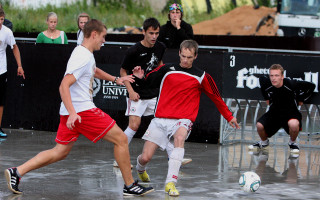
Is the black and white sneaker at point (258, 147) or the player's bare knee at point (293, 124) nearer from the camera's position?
the player's bare knee at point (293, 124)

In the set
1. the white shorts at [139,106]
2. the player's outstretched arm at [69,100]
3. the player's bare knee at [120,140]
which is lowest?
the player's bare knee at [120,140]

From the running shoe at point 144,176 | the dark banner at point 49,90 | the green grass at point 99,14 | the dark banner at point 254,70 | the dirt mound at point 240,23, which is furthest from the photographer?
the dirt mound at point 240,23

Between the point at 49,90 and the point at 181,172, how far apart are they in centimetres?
442

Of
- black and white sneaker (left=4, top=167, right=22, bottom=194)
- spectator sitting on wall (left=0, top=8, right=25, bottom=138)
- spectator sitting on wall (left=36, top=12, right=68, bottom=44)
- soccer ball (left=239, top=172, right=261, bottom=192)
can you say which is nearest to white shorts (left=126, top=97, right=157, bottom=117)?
soccer ball (left=239, top=172, right=261, bottom=192)

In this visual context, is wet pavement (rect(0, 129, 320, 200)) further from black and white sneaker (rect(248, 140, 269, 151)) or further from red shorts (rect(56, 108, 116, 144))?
red shorts (rect(56, 108, 116, 144))

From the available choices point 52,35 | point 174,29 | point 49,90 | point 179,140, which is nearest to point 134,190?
point 179,140

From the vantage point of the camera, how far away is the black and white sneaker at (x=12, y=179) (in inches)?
289

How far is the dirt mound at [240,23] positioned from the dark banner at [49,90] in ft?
50.5

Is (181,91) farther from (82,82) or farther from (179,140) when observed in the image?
(82,82)

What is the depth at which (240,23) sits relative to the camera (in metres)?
27.6

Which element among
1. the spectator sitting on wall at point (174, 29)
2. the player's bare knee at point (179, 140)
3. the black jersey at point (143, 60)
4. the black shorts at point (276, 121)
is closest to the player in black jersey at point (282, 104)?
the black shorts at point (276, 121)

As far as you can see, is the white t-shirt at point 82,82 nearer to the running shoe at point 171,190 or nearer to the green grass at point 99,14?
the running shoe at point 171,190

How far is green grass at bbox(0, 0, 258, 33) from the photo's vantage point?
27.0 m

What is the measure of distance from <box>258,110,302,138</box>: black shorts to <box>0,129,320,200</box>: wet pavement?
0.36m
